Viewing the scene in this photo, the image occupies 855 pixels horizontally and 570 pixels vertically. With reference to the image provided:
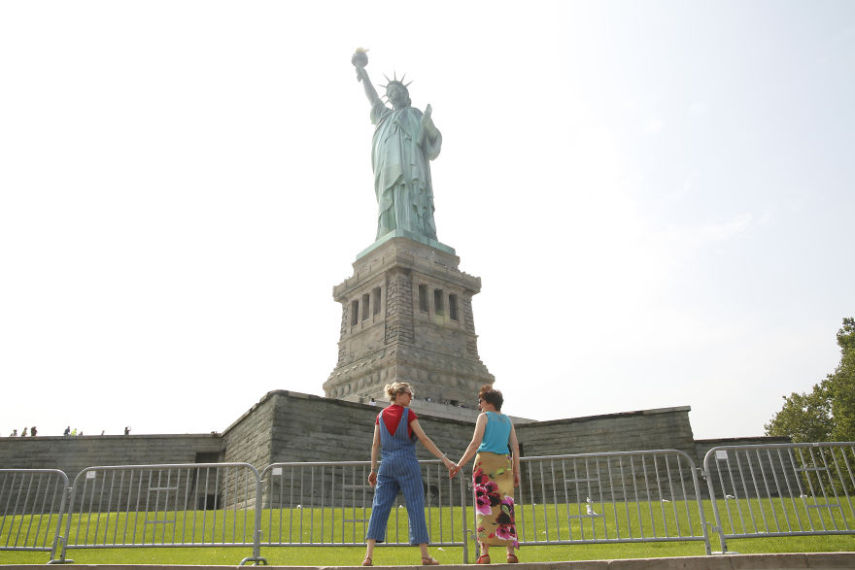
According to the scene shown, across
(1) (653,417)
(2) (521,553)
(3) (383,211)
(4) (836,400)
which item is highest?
(3) (383,211)

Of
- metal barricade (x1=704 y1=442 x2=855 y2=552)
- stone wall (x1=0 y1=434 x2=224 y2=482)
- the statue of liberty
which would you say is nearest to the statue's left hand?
the statue of liberty

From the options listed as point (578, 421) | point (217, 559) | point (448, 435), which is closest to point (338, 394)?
point (448, 435)

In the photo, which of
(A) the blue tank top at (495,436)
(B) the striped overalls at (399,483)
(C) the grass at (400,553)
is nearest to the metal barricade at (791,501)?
(C) the grass at (400,553)

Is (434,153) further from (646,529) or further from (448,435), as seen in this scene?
(646,529)

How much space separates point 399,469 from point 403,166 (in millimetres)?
31543

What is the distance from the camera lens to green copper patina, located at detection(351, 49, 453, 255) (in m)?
35.9

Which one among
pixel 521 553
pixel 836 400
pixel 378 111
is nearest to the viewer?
pixel 521 553

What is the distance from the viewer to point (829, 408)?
34406mm

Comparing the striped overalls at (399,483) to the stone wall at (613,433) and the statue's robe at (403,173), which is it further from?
the statue's robe at (403,173)

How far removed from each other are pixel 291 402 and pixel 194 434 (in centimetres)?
722

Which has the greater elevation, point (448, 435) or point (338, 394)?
point (338, 394)

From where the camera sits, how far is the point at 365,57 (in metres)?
40.3

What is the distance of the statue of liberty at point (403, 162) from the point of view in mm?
36000

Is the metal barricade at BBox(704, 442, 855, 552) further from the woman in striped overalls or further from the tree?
the tree
